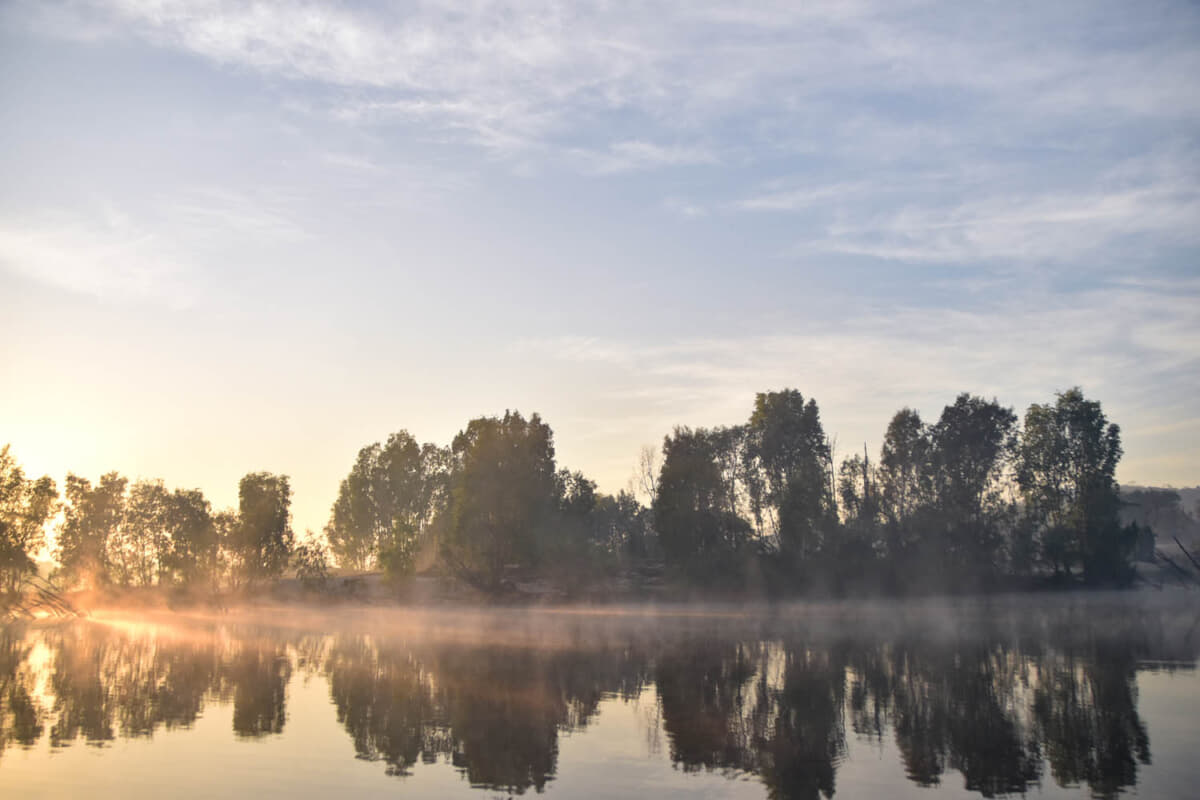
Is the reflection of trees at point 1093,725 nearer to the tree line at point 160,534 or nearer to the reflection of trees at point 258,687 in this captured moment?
the reflection of trees at point 258,687

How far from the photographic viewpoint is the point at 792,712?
30.1 m

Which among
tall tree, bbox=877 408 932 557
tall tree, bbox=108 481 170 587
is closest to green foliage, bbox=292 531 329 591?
tall tree, bbox=108 481 170 587

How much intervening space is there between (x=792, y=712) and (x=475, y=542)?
70.4 meters

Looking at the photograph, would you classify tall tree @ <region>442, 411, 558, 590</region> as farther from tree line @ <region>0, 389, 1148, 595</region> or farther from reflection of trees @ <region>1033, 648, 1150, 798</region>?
reflection of trees @ <region>1033, 648, 1150, 798</region>

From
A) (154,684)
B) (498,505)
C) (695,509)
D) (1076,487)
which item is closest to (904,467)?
(1076,487)

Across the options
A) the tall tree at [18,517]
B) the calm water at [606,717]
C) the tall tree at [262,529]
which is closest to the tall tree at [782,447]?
the calm water at [606,717]

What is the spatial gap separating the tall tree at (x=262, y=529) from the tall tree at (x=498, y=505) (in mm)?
21651

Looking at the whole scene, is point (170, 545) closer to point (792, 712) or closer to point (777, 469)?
point (777, 469)

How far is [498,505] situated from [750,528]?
99.3 feet

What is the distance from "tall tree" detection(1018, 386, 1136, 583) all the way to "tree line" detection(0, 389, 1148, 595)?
0.60ft

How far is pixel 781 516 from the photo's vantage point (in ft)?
324

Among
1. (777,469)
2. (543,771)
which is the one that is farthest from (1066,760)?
(777,469)

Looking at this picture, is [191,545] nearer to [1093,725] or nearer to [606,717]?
[606,717]

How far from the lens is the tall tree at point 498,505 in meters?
96.8
